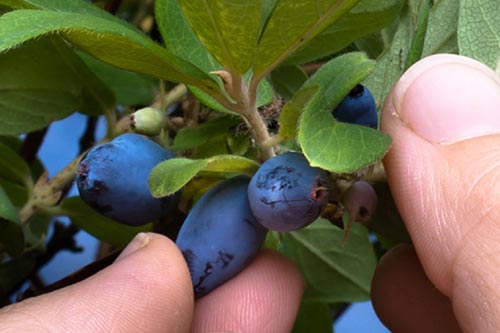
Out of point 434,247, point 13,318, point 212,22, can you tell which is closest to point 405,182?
point 434,247

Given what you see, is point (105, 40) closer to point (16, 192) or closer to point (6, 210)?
point (6, 210)

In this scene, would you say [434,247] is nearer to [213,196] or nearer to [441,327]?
[213,196]

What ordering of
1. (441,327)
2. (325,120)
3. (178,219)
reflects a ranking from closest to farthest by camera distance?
(325,120) → (178,219) → (441,327)

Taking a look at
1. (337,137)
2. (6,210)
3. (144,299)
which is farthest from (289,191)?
(6,210)

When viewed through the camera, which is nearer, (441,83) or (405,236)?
(441,83)

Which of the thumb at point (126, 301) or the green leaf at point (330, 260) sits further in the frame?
the green leaf at point (330, 260)

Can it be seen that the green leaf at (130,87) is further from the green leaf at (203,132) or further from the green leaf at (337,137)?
the green leaf at (337,137)

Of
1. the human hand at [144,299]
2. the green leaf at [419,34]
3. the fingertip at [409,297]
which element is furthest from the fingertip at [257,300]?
the green leaf at [419,34]

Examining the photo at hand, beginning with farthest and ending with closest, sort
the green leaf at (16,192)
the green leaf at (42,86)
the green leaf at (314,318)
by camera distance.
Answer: the green leaf at (314,318), the green leaf at (16,192), the green leaf at (42,86)

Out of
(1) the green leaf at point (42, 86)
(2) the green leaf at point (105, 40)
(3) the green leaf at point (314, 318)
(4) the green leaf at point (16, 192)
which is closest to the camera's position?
(2) the green leaf at point (105, 40)
